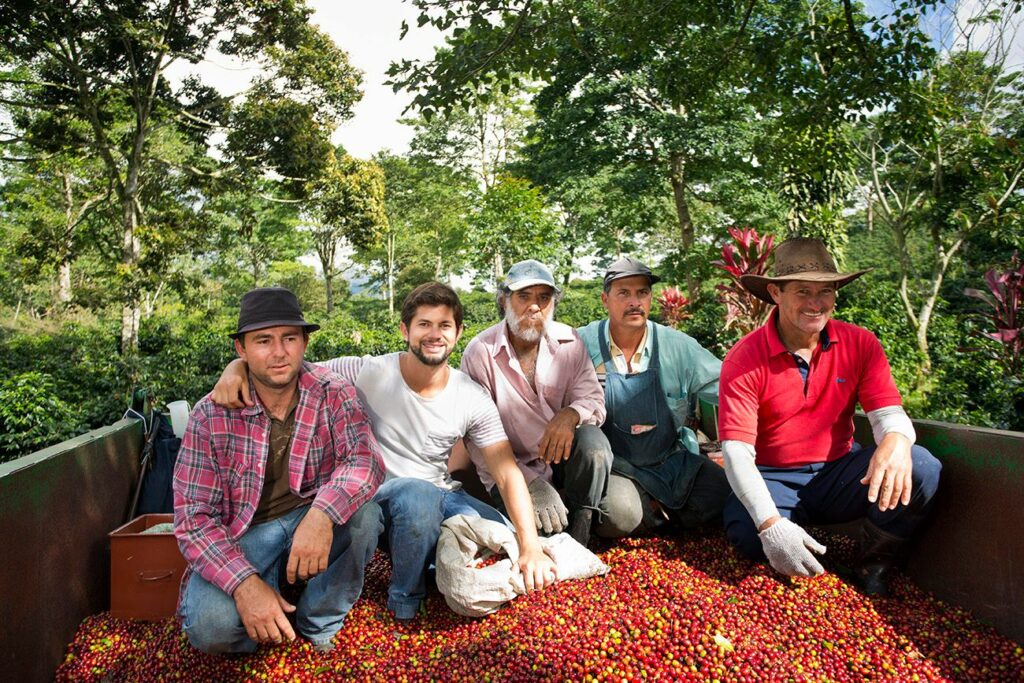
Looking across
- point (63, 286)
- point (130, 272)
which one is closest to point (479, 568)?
point (130, 272)

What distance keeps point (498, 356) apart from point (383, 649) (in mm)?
1455

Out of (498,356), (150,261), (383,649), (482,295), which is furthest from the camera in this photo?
(482,295)

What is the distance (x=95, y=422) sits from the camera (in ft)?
18.8

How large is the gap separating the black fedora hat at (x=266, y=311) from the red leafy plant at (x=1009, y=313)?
5.40 meters

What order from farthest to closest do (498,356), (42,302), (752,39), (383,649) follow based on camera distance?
(42,302)
(752,39)
(498,356)
(383,649)

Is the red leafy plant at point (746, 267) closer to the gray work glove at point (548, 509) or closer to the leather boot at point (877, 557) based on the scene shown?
the leather boot at point (877, 557)

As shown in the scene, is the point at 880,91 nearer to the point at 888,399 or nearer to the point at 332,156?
the point at 888,399

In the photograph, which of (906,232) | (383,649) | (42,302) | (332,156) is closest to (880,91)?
(383,649)

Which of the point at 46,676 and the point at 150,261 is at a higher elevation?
the point at 150,261

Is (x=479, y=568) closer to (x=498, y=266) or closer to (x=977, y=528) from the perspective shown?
(x=977, y=528)

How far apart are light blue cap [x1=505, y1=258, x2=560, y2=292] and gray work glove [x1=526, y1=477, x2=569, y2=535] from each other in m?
0.98

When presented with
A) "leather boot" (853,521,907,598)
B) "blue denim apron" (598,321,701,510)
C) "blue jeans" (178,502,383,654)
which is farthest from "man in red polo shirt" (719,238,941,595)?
"blue jeans" (178,502,383,654)

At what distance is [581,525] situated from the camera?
120 inches

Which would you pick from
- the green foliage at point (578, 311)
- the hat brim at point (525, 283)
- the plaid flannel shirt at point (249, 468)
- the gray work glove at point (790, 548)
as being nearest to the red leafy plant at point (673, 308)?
the green foliage at point (578, 311)
